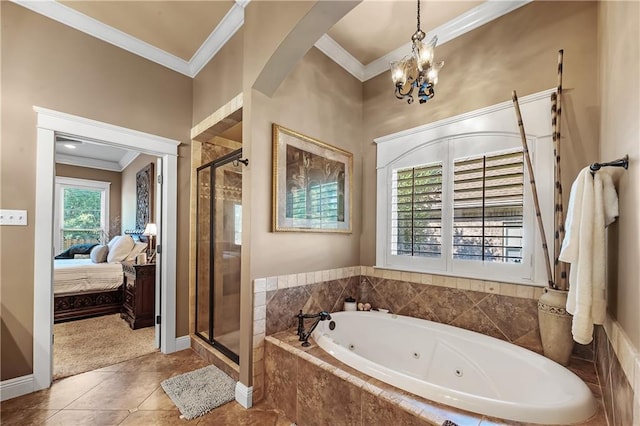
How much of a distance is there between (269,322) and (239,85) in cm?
201

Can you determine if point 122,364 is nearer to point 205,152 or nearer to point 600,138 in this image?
point 205,152

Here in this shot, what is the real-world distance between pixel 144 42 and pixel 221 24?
861mm

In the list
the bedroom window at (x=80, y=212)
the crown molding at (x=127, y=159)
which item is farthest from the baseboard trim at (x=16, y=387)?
the bedroom window at (x=80, y=212)

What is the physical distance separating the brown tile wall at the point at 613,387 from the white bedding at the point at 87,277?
5147 millimetres

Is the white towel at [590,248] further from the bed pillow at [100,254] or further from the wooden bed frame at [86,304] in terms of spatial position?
the bed pillow at [100,254]

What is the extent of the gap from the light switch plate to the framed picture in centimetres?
193

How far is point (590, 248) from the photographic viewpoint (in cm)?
114

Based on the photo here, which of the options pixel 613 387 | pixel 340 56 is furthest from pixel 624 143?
pixel 340 56

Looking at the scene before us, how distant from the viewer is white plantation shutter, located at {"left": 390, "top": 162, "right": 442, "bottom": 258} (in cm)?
238

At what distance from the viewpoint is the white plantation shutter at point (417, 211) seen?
238cm

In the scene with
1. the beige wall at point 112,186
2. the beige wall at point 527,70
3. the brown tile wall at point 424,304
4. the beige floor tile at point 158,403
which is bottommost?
the beige floor tile at point 158,403

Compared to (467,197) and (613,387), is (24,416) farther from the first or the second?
(467,197)

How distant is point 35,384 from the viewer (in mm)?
2080

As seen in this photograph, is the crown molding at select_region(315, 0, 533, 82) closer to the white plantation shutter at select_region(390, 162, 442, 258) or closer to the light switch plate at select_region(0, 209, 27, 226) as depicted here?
the white plantation shutter at select_region(390, 162, 442, 258)
